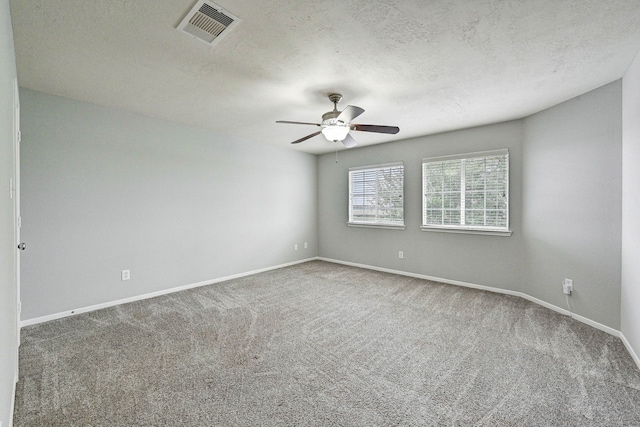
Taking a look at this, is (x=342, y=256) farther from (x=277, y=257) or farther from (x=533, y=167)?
(x=533, y=167)

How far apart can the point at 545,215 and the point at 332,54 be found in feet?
10.4

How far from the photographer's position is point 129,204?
3514mm

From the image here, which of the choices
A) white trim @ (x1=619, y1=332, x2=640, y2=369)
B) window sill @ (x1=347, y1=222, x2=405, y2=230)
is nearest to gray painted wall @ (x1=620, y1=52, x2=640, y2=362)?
white trim @ (x1=619, y1=332, x2=640, y2=369)

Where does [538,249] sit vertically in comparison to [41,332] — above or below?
above

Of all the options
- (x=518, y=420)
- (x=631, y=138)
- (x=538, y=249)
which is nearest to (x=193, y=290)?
(x=518, y=420)

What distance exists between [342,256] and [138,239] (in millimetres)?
3618

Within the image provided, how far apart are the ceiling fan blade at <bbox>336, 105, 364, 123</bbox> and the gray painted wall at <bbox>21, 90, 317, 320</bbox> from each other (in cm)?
249

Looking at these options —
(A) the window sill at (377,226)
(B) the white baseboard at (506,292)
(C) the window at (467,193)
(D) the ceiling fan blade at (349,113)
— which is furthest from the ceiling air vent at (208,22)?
(B) the white baseboard at (506,292)

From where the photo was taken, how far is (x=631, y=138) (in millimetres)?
2316

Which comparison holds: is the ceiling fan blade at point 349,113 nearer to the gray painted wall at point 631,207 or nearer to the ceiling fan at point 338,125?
the ceiling fan at point 338,125

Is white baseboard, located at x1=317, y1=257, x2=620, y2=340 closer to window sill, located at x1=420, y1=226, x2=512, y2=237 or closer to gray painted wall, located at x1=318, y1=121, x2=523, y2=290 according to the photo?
gray painted wall, located at x1=318, y1=121, x2=523, y2=290

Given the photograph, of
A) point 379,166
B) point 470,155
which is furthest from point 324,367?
point 379,166

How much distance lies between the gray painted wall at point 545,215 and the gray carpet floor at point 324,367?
0.49 m

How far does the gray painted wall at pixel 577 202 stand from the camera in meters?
2.64
